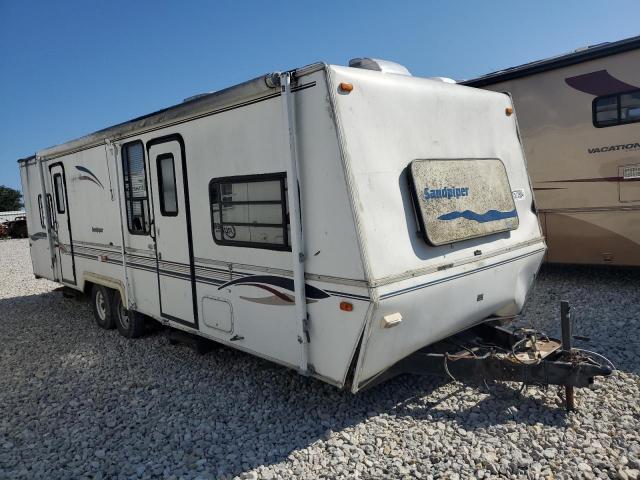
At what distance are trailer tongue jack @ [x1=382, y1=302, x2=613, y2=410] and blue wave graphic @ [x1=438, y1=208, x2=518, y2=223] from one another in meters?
0.90

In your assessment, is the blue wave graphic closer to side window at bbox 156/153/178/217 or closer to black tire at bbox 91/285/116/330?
side window at bbox 156/153/178/217

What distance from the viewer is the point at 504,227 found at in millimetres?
4312

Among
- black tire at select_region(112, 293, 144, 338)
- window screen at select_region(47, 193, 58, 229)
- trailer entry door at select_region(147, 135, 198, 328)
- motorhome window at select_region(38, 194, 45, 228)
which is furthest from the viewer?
motorhome window at select_region(38, 194, 45, 228)

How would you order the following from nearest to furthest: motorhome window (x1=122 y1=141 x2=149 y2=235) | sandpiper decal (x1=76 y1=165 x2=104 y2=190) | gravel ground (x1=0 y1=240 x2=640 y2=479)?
gravel ground (x1=0 y1=240 x2=640 y2=479) → motorhome window (x1=122 y1=141 x2=149 y2=235) → sandpiper decal (x1=76 y1=165 x2=104 y2=190)

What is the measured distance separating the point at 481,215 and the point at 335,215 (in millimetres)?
1434

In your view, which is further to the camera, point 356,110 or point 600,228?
point 600,228

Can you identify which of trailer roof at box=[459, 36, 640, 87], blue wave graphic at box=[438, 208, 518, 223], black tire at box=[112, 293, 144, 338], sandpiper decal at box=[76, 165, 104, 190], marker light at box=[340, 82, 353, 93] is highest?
trailer roof at box=[459, 36, 640, 87]

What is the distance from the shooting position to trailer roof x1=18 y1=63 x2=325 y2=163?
3.70 m

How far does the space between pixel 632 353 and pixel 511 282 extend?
1472 mm

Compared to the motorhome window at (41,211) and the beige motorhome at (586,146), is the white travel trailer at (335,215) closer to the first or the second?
the beige motorhome at (586,146)

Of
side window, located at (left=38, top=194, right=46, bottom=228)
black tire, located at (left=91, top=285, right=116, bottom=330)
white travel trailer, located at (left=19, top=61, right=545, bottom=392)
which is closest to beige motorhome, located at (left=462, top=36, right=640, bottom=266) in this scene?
white travel trailer, located at (left=19, top=61, right=545, bottom=392)

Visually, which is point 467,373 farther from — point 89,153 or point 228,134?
point 89,153

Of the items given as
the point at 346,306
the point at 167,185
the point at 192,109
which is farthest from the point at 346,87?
the point at 167,185

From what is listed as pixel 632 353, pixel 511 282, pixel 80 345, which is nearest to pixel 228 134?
pixel 511 282
